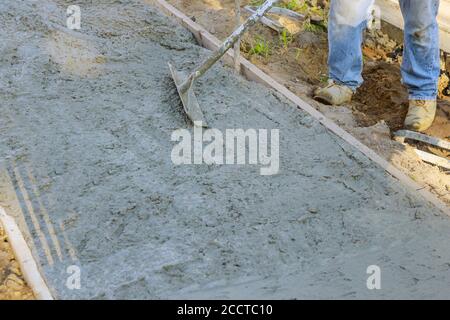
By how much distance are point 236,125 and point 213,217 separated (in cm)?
73

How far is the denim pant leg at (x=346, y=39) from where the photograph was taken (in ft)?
11.5

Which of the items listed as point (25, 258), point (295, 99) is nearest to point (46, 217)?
point (25, 258)

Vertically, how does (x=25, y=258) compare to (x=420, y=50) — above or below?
below

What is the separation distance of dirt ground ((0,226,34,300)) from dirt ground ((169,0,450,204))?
1.79 meters

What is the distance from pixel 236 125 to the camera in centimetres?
322

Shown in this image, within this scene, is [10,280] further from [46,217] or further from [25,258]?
[46,217]

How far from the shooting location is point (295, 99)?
3.47m

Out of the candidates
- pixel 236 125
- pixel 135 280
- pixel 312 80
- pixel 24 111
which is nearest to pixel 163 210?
pixel 135 280

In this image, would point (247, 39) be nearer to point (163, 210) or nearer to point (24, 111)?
point (24, 111)

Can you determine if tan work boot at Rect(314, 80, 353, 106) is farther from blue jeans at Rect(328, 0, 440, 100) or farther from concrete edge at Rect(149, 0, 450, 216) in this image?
concrete edge at Rect(149, 0, 450, 216)

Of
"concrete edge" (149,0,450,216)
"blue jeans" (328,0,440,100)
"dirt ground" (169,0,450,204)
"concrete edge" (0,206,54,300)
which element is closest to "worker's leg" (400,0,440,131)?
"blue jeans" (328,0,440,100)

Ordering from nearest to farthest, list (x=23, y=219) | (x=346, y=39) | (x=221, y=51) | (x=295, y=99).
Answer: (x=23, y=219) → (x=221, y=51) → (x=295, y=99) → (x=346, y=39)

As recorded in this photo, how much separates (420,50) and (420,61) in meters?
0.06
